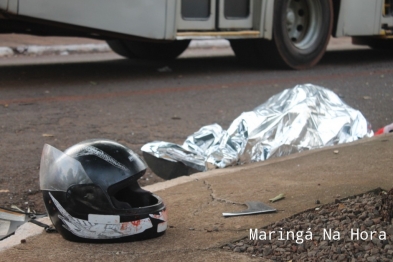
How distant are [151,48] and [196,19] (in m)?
1.90

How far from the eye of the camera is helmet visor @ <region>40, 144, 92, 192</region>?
281cm

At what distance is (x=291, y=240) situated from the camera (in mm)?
2742

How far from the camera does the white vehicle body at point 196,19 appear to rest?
Answer: 6727mm

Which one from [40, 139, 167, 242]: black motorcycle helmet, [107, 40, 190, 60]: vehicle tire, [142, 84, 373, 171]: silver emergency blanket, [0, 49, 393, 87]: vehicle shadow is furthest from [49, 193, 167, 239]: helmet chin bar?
[107, 40, 190, 60]: vehicle tire

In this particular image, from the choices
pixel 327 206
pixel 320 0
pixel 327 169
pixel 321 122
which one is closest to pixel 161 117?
pixel 321 122

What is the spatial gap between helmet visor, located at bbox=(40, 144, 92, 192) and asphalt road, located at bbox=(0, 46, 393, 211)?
100cm

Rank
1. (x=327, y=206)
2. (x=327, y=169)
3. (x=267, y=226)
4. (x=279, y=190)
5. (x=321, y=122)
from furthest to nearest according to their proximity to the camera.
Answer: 1. (x=321, y=122)
2. (x=327, y=169)
3. (x=279, y=190)
4. (x=327, y=206)
5. (x=267, y=226)

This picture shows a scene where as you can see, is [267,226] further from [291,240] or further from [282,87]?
[282,87]

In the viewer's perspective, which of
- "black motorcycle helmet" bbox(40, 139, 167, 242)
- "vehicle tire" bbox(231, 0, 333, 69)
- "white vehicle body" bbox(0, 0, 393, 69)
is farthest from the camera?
"vehicle tire" bbox(231, 0, 333, 69)

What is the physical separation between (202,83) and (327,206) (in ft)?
15.4

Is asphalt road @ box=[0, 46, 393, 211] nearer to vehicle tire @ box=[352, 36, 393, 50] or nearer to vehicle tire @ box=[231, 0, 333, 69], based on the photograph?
vehicle tire @ box=[231, 0, 333, 69]

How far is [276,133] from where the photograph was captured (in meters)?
4.48

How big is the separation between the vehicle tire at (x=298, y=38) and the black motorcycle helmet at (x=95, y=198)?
241 inches

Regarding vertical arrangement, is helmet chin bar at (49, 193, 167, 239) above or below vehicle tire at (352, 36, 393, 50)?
above
